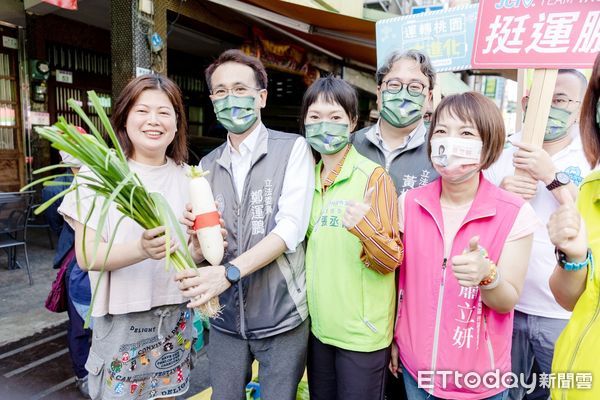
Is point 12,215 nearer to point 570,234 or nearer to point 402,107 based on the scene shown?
point 402,107

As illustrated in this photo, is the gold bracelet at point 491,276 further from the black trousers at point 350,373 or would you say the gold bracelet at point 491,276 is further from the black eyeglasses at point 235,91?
the black eyeglasses at point 235,91

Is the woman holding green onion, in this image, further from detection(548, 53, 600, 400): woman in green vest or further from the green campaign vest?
detection(548, 53, 600, 400): woman in green vest

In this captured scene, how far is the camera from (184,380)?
2098 mm

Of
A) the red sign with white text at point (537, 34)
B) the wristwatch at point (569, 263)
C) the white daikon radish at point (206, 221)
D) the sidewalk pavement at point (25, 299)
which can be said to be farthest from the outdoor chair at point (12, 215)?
the wristwatch at point (569, 263)

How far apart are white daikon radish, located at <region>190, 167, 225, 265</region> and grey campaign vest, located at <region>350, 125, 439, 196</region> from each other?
3.22 ft

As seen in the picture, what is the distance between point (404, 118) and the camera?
80.7 inches

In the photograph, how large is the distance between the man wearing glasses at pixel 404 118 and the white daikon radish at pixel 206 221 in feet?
3.23

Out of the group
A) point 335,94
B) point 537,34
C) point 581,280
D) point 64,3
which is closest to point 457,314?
point 581,280

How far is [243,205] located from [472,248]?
1.04 metres

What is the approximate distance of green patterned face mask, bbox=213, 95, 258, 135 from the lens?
6.25 feet

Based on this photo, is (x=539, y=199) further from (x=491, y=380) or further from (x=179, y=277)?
(x=179, y=277)

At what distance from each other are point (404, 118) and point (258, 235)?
993 millimetres

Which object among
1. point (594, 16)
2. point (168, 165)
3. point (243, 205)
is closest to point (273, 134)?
point (243, 205)

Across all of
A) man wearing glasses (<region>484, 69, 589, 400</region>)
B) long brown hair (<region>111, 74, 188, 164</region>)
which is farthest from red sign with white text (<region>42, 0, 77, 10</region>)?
man wearing glasses (<region>484, 69, 589, 400</region>)
